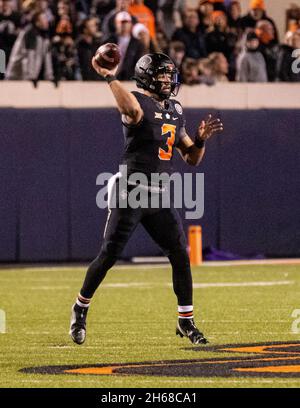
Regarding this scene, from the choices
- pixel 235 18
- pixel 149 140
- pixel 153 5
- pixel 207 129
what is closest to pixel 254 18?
pixel 235 18

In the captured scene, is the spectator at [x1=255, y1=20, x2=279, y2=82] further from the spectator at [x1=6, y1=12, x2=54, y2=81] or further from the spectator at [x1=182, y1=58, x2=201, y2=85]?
the spectator at [x1=6, y1=12, x2=54, y2=81]

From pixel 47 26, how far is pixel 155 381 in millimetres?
12048

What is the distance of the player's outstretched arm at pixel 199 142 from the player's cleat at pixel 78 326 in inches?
54.0

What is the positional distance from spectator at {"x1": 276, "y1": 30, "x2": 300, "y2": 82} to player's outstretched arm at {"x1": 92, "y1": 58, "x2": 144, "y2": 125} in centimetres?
1154

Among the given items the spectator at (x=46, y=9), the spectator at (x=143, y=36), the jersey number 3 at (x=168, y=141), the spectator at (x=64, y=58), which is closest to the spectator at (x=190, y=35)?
the spectator at (x=143, y=36)

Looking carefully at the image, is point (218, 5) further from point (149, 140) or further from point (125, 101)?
point (125, 101)

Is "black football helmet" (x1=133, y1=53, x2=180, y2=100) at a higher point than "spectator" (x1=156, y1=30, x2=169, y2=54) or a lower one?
lower

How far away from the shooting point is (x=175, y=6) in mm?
21406

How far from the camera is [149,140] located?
960 centimetres

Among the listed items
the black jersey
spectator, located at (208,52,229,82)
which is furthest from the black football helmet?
spectator, located at (208,52,229,82)

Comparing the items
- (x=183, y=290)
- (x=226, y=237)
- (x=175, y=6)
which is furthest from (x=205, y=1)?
(x=183, y=290)

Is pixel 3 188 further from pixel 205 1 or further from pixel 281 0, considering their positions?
pixel 281 0

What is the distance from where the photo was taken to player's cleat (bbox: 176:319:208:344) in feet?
31.6

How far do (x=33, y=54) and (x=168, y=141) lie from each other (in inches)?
382
